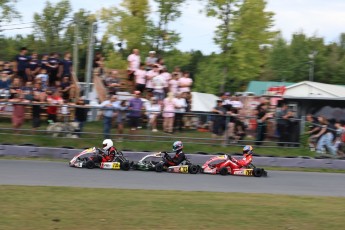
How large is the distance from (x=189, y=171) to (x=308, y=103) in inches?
649

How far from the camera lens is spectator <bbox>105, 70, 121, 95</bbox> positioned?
20250mm

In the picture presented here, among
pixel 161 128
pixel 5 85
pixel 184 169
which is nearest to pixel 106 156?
pixel 184 169

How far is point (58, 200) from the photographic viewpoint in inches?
359

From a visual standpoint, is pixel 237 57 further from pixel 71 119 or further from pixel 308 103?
pixel 71 119

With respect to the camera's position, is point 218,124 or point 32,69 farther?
point 32,69

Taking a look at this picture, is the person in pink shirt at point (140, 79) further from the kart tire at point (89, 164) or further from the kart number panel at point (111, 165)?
the kart tire at point (89, 164)

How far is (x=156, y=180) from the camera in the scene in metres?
13.0

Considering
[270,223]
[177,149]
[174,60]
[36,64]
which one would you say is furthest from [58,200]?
[174,60]

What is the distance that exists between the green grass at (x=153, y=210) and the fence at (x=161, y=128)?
21.8 feet

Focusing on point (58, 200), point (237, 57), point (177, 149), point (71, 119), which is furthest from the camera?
point (237, 57)

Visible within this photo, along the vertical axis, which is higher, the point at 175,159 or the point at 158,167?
the point at 175,159

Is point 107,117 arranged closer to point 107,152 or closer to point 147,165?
point 107,152

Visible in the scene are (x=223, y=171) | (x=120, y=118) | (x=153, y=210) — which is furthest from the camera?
(x=120, y=118)

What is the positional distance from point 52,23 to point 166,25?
41031 mm
